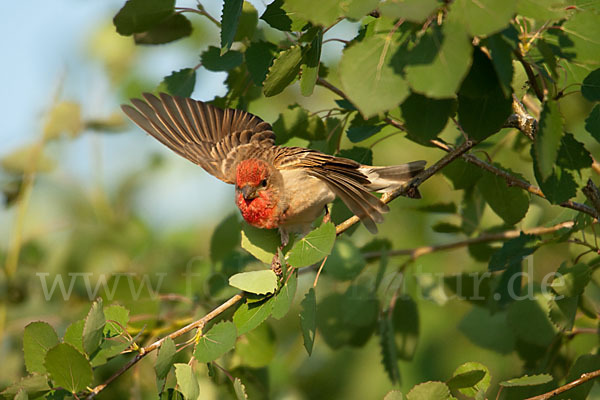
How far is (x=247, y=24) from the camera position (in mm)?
2730

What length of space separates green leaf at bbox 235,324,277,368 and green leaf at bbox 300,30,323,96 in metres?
1.48

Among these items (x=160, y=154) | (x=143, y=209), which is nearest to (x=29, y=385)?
(x=143, y=209)

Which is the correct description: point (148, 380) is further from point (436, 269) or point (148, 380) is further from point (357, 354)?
point (436, 269)

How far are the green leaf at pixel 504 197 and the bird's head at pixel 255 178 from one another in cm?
113

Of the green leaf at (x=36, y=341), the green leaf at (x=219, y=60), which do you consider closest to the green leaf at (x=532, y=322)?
the green leaf at (x=219, y=60)

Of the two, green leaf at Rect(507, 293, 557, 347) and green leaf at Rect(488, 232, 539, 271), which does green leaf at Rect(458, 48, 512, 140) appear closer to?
green leaf at Rect(488, 232, 539, 271)

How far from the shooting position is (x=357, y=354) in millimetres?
4773

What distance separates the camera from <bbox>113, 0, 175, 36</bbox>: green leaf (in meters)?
2.54

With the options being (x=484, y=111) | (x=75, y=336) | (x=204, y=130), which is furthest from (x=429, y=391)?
(x=204, y=130)

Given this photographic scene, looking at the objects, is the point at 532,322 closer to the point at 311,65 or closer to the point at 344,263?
the point at 344,263

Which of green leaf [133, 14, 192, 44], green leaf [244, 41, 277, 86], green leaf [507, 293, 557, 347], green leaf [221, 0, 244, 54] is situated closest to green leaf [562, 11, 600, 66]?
green leaf [221, 0, 244, 54]

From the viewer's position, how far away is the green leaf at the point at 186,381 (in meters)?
2.04

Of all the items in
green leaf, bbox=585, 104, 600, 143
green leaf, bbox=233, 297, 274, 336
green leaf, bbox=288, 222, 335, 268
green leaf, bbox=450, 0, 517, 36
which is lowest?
green leaf, bbox=233, 297, 274, 336

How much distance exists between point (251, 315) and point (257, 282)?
12cm
